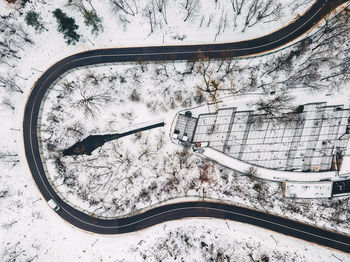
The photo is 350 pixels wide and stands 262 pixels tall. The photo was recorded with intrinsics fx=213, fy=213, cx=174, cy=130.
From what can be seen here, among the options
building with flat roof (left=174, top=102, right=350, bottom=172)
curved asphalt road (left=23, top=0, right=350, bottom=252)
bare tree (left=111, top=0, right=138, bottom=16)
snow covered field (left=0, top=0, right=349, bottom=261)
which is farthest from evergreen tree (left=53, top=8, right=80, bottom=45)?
building with flat roof (left=174, top=102, right=350, bottom=172)

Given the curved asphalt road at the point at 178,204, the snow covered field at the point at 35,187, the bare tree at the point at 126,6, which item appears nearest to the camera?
the bare tree at the point at 126,6

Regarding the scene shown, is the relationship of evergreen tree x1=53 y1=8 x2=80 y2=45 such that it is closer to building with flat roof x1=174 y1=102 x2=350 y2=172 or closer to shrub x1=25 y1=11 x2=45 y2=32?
shrub x1=25 y1=11 x2=45 y2=32

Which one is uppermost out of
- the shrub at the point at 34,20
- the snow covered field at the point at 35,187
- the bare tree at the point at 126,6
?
the bare tree at the point at 126,6

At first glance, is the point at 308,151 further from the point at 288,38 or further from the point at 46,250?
the point at 46,250

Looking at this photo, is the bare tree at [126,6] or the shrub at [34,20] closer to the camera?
the bare tree at [126,6]

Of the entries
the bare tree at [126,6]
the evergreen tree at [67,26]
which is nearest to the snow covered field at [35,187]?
the evergreen tree at [67,26]

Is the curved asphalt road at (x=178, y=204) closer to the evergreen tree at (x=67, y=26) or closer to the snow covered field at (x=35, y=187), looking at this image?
the snow covered field at (x=35, y=187)
